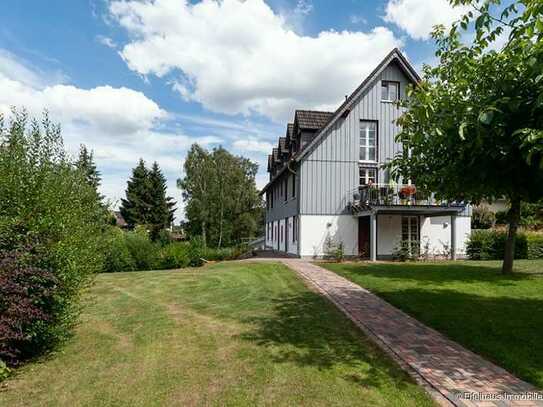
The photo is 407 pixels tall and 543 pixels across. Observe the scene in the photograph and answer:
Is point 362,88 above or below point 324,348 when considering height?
above

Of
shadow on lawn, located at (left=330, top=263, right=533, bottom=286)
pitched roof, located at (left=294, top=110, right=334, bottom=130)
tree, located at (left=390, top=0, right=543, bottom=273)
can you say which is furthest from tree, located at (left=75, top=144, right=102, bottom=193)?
pitched roof, located at (left=294, top=110, right=334, bottom=130)

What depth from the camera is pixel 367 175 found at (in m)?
21.8

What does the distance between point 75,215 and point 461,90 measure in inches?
247

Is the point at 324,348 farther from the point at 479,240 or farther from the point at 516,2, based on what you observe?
the point at 479,240

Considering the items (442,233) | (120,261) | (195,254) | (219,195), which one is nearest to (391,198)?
(442,233)

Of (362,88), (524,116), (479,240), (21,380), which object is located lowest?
(21,380)

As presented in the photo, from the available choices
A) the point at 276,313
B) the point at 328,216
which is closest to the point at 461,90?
the point at 276,313

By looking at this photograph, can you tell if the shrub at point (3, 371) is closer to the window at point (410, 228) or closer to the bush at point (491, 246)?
the window at point (410, 228)

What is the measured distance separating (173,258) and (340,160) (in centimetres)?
1010

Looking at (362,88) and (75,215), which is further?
(362,88)

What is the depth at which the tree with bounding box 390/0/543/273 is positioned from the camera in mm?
4363

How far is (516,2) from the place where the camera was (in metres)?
4.59

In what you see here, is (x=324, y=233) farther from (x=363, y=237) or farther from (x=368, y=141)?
(x=368, y=141)

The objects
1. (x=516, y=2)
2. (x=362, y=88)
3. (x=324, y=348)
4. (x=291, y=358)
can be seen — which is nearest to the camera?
(x=516, y=2)
